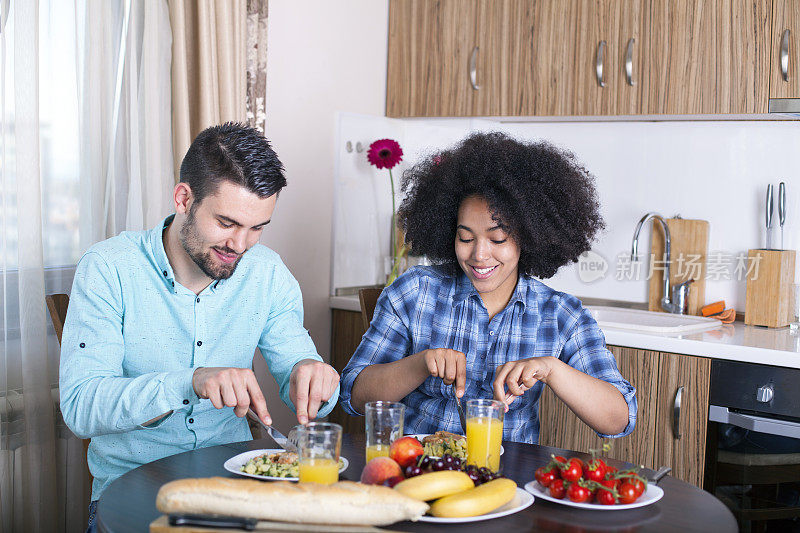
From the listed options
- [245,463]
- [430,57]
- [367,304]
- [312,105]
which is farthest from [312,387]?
[430,57]

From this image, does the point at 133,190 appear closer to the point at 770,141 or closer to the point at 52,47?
the point at 52,47

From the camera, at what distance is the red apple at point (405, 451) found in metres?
1.35

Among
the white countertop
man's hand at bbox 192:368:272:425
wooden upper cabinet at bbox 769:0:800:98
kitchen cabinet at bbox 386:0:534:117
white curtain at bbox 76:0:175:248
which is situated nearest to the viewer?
man's hand at bbox 192:368:272:425

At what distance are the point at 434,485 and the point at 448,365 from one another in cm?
52

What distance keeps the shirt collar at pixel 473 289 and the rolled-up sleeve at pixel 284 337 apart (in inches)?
15.8

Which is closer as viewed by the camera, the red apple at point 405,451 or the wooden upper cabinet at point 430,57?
the red apple at point 405,451

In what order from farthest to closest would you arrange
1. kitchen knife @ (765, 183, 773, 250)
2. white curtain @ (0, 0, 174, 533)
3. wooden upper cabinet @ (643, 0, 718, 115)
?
kitchen knife @ (765, 183, 773, 250) → wooden upper cabinet @ (643, 0, 718, 115) → white curtain @ (0, 0, 174, 533)

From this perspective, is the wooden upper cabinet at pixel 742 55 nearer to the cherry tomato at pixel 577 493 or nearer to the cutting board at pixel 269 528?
the cherry tomato at pixel 577 493

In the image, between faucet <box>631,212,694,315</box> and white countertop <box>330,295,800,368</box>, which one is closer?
white countertop <box>330,295,800,368</box>

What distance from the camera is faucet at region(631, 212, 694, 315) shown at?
316cm

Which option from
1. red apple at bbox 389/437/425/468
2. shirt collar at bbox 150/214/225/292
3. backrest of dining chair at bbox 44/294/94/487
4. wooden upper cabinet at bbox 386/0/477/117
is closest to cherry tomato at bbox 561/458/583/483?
red apple at bbox 389/437/425/468

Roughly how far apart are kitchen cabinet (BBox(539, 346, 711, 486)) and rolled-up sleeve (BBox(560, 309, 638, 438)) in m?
0.70

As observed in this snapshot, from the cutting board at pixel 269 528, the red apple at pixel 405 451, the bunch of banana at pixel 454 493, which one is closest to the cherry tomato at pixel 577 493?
the bunch of banana at pixel 454 493

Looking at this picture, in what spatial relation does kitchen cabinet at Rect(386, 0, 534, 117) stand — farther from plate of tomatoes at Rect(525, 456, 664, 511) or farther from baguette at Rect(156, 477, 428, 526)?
baguette at Rect(156, 477, 428, 526)
